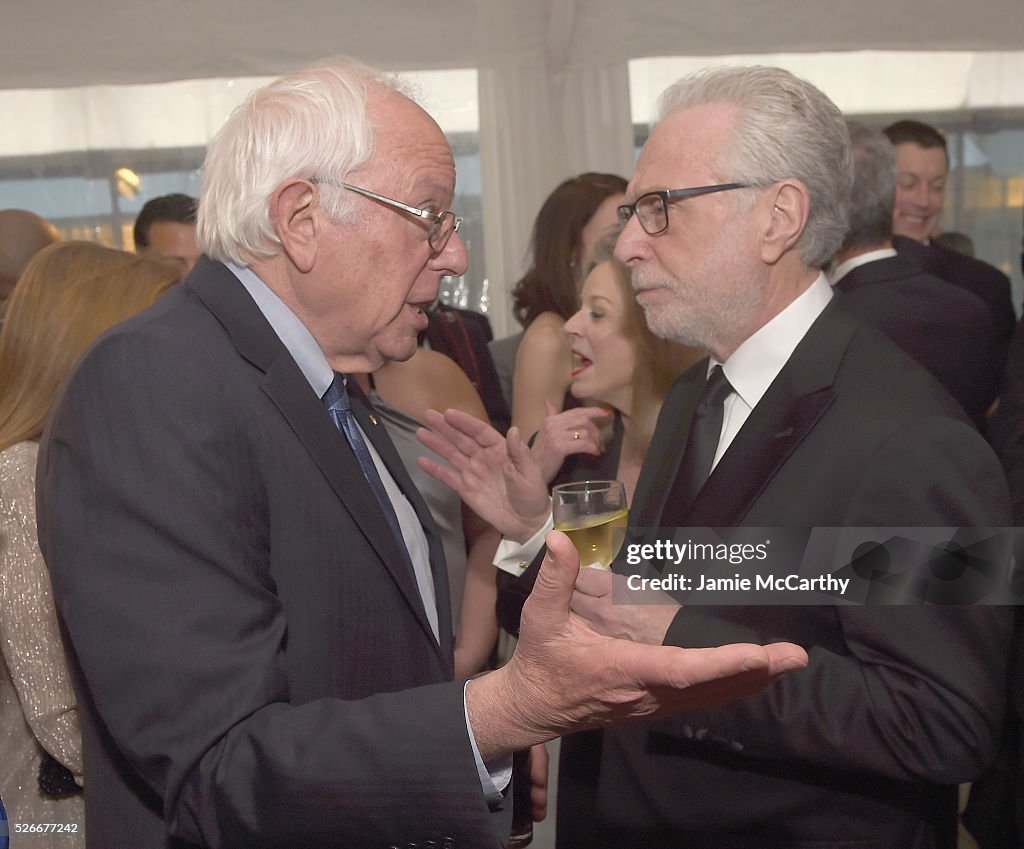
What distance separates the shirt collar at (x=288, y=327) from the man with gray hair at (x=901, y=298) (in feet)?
5.59

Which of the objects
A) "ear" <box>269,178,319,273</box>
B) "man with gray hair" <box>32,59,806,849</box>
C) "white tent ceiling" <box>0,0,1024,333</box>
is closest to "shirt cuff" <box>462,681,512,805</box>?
"man with gray hair" <box>32,59,806,849</box>

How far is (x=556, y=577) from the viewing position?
928 mm

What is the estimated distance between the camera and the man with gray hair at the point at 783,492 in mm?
1379

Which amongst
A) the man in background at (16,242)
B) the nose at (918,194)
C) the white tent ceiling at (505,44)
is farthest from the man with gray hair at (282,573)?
the white tent ceiling at (505,44)

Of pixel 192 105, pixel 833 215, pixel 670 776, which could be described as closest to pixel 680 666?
pixel 670 776

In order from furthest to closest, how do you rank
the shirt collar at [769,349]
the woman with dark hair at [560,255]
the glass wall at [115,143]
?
the glass wall at [115,143], the woman with dark hair at [560,255], the shirt collar at [769,349]

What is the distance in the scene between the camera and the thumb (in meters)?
0.91

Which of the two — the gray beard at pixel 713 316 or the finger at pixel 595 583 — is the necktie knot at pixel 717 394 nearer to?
the gray beard at pixel 713 316

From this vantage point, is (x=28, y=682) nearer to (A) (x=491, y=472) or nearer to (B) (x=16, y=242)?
(A) (x=491, y=472)

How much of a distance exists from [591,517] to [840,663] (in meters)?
0.40

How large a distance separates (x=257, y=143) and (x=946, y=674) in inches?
44.7

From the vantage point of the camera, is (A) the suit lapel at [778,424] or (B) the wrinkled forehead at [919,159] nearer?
(A) the suit lapel at [778,424]

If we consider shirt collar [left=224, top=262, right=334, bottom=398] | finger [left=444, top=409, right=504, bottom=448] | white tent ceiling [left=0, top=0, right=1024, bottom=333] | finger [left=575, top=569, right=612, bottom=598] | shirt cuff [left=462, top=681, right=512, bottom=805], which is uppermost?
white tent ceiling [left=0, top=0, right=1024, bottom=333]

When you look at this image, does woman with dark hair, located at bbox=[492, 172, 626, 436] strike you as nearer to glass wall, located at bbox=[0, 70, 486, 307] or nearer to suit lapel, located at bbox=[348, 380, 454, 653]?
suit lapel, located at bbox=[348, 380, 454, 653]
